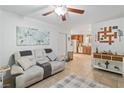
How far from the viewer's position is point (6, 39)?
3.09 meters

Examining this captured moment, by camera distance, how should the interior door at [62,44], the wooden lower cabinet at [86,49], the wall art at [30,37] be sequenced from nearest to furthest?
1. the wall art at [30,37]
2. the interior door at [62,44]
3. the wooden lower cabinet at [86,49]

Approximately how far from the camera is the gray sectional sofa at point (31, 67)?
251cm

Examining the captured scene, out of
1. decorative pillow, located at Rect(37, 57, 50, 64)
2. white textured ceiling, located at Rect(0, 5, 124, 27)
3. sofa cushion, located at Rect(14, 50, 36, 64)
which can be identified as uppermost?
white textured ceiling, located at Rect(0, 5, 124, 27)

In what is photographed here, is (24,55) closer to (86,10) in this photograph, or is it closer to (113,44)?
(86,10)

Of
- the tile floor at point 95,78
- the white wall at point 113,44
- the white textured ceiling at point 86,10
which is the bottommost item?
the tile floor at point 95,78

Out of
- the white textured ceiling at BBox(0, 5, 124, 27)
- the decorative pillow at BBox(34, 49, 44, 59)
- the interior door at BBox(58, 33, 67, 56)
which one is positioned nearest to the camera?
the white textured ceiling at BBox(0, 5, 124, 27)

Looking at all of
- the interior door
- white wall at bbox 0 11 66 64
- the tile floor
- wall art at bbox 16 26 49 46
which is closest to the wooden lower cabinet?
the interior door

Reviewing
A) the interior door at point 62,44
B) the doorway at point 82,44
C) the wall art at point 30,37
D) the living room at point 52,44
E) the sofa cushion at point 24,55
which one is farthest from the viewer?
the doorway at point 82,44

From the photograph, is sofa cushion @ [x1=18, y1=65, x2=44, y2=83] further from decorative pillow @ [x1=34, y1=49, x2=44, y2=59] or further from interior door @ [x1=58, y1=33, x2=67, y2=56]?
interior door @ [x1=58, y1=33, x2=67, y2=56]

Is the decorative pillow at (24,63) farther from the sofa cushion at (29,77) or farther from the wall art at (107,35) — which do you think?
the wall art at (107,35)

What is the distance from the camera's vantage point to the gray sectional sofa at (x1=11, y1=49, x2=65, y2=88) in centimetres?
251

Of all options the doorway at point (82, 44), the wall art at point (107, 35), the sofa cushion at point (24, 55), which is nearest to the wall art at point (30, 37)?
the sofa cushion at point (24, 55)
